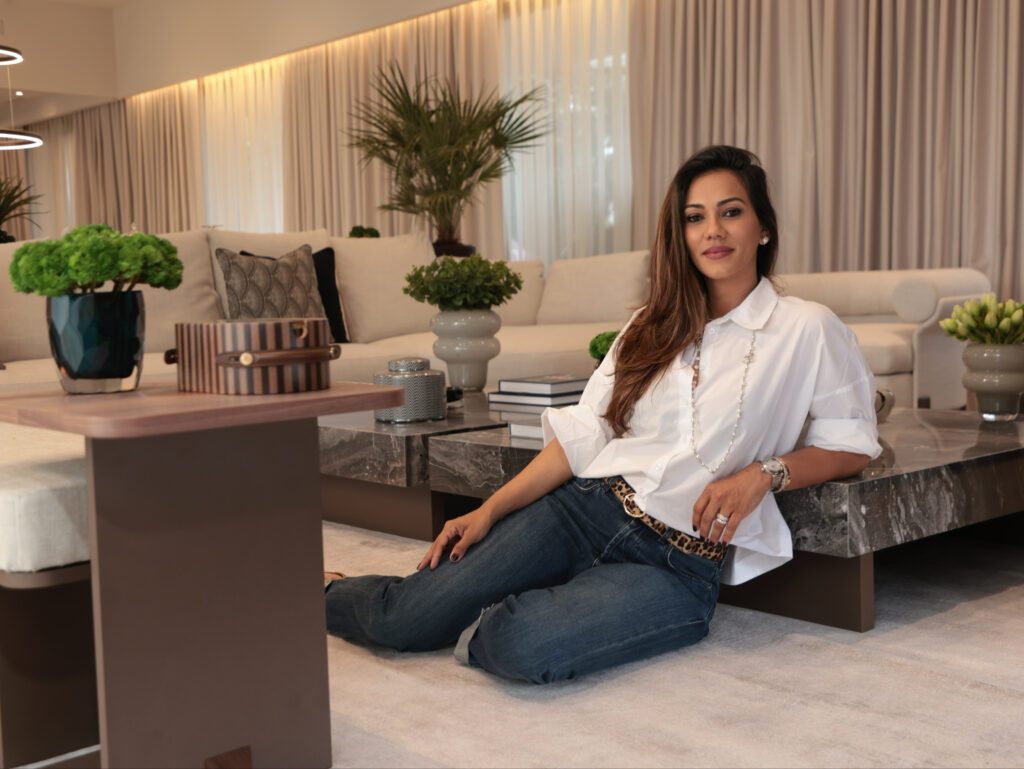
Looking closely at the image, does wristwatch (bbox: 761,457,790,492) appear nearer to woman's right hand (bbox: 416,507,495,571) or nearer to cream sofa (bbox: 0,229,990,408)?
woman's right hand (bbox: 416,507,495,571)

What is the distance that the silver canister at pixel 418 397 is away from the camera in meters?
3.16

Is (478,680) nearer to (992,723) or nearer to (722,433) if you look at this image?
(722,433)

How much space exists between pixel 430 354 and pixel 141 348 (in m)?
2.94

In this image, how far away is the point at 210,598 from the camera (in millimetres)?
1410

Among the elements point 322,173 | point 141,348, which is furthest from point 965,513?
point 322,173

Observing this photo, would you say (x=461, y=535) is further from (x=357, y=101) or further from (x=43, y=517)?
(x=357, y=101)

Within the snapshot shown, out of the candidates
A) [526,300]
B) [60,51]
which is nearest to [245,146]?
[60,51]

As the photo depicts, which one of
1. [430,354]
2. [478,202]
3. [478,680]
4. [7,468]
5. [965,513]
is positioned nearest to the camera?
[7,468]

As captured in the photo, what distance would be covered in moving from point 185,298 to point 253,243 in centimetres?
45

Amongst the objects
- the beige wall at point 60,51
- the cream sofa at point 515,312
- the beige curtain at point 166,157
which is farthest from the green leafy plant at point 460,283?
the beige wall at point 60,51

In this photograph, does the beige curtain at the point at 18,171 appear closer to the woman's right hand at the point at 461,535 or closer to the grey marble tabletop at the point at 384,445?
the grey marble tabletop at the point at 384,445

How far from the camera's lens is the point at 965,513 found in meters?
2.30

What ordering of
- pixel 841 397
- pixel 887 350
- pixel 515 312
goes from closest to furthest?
pixel 841 397 < pixel 887 350 < pixel 515 312

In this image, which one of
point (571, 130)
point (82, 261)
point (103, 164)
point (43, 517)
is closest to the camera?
point (43, 517)
